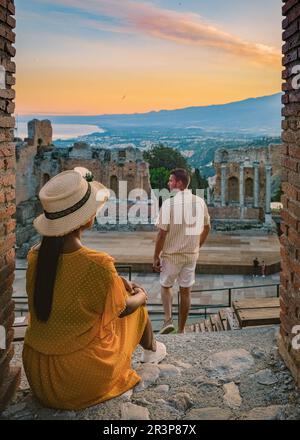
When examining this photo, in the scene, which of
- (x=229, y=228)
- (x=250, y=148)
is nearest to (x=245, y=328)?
(x=229, y=228)

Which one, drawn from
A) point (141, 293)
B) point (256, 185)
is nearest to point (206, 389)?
point (141, 293)

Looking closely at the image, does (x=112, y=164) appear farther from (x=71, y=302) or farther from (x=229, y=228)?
(x=71, y=302)

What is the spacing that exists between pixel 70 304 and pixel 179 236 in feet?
9.00

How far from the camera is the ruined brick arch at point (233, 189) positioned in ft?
147

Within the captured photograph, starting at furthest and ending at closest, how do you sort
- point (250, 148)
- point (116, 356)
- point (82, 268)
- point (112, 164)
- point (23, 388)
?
point (250, 148) < point (112, 164) < point (23, 388) < point (116, 356) < point (82, 268)

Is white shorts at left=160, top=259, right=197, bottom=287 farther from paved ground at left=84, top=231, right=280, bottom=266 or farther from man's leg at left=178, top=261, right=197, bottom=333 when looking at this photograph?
paved ground at left=84, top=231, right=280, bottom=266

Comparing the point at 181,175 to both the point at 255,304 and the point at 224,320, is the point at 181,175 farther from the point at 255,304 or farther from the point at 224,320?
the point at 224,320

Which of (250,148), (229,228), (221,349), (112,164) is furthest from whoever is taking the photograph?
(250,148)

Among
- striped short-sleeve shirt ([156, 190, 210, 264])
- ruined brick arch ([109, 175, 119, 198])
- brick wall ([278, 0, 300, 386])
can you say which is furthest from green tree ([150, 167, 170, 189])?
brick wall ([278, 0, 300, 386])

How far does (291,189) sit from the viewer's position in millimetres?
4574

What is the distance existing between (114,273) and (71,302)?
0.37 meters

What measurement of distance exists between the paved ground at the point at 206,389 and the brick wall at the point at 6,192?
231 mm

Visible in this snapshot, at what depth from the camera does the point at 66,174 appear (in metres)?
3.92

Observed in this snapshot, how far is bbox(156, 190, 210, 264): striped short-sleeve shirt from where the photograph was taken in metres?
6.20
